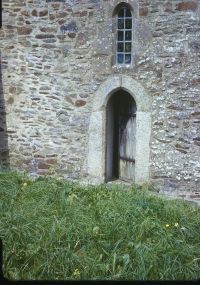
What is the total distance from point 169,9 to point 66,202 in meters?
3.42

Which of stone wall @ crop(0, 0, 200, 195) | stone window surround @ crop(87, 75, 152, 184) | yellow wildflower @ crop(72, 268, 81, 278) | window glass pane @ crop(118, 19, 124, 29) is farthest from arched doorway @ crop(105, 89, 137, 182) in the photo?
yellow wildflower @ crop(72, 268, 81, 278)

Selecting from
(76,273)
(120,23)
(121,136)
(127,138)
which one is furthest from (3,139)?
(76,273)

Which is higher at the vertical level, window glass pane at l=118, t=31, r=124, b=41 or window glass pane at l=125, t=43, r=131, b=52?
window glass pane at l=118, t=31, r=124, b=41

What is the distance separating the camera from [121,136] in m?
7.36

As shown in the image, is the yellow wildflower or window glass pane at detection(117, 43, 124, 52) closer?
the yellow wildflower

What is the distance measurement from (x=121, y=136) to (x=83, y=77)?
1.31m

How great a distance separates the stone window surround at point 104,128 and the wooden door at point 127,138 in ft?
1.44

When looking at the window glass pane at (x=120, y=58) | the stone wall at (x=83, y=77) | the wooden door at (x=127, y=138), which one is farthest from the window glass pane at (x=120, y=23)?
the wooden door at (x=127, y=138)

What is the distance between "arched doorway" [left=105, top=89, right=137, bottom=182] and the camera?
23.5ft

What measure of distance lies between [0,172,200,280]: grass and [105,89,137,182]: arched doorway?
1.56 m

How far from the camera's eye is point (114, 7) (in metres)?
6.63

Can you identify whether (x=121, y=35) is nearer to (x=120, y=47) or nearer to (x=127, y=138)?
(x=120, y=47)

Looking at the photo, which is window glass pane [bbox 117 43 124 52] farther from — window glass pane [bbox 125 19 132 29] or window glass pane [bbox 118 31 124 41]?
window glass pane [bbox 125 19 132 29]
